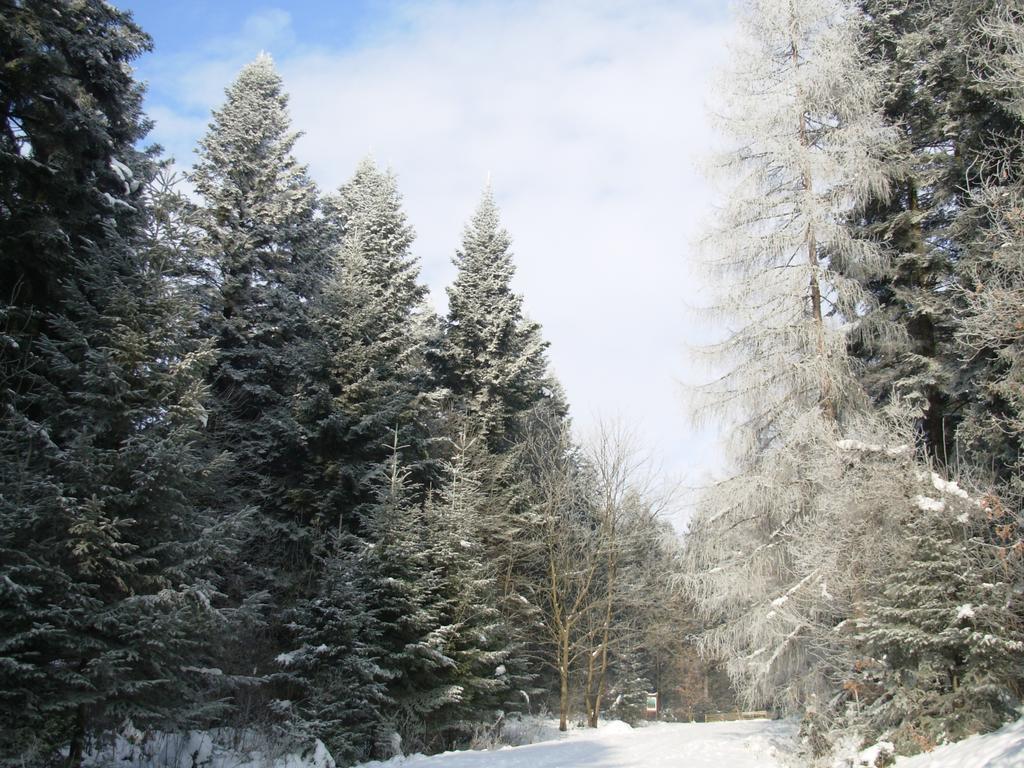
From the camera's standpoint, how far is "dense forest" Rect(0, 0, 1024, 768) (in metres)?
8.77

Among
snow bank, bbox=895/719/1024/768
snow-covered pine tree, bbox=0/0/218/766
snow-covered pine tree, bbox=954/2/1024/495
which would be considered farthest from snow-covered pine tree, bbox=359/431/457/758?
snow-covered pine tree, bbox=954/2/1024/495

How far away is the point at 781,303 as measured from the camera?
13516mm

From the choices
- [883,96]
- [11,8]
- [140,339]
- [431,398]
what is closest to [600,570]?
[431,398]

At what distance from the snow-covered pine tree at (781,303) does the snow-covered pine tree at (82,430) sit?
354 inches

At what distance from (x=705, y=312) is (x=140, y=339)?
978 centimetres

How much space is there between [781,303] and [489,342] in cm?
1089

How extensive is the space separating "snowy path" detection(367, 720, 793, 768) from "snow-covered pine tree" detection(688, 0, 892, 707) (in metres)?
1.16

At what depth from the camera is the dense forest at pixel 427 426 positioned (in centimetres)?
877

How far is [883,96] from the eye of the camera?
13.9m

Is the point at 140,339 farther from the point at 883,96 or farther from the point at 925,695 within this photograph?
the point at 883,96

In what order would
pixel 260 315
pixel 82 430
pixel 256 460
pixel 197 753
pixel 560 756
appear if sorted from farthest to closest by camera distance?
1. pixel 260 315
2. pixel 256 460
3. pixel 560 756
4. pixel 197 753
5. pixel 82 430

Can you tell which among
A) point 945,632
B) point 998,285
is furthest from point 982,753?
point 998,285

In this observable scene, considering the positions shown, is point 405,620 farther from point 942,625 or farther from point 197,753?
point 942,625

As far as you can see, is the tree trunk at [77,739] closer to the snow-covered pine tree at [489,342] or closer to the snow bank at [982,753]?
the snow bank at [982,753]
